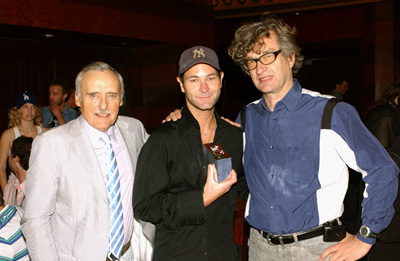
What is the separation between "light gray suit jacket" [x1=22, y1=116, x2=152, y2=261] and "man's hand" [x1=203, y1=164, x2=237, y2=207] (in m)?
0.53

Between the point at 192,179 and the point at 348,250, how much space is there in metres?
0.85

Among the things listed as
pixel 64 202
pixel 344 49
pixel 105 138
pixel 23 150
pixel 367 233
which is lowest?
pixel 367 233

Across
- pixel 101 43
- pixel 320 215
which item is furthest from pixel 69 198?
pixel 101 43

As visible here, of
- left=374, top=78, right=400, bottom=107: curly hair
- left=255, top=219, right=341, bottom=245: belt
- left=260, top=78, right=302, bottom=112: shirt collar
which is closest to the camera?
left=255, top=219, right=341, bottom=245: belt

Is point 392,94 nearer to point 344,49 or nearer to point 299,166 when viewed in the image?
point 299,166

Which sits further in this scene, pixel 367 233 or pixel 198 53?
pixel 198 53

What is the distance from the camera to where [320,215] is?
206 cm

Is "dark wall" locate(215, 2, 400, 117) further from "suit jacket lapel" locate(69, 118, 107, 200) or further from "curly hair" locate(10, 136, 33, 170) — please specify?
"suit jacket lapel" locate(69, 118, 107, 200)

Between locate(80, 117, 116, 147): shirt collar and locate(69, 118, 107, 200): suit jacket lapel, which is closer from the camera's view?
locate(69, 118, 107, 200): suit jacket lapel

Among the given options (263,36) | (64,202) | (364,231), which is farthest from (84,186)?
(364,231)

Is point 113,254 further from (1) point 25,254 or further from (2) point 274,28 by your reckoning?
(2) point 274,28

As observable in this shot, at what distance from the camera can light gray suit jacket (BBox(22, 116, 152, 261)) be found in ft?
6.49

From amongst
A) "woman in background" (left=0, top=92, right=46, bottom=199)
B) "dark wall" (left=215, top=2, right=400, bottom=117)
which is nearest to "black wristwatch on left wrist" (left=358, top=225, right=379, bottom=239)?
"woman in background" (left=0, top=92, right=46, bottom=199)

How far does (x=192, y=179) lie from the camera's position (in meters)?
2.13
